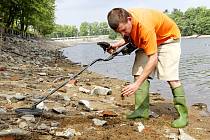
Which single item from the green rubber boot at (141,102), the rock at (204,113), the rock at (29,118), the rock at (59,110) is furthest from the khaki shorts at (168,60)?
the rock at (204,113)

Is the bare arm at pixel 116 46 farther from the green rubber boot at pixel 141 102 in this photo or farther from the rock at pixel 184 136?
the rock at pixel 184 136

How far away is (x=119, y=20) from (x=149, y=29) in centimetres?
58

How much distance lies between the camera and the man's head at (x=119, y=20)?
6.10 metres

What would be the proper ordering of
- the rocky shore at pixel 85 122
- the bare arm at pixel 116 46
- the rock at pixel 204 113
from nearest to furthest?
1. the rocky shore at pixel 85 122
2. the bare arm at pixel 116 46
3. the rock at pixel 204 113

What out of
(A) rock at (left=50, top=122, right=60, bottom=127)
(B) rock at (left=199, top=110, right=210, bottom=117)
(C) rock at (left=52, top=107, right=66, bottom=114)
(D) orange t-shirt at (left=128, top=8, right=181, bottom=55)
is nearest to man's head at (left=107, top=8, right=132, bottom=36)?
(D) orange t-shirt at (left=128, top=8, right=181, bottom=55)

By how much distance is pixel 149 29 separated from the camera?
21.1ft

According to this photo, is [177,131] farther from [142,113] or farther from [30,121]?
[30,121]

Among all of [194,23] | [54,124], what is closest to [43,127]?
[54,124]

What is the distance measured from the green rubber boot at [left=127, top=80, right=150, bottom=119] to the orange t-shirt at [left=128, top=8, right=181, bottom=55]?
0.92 meters

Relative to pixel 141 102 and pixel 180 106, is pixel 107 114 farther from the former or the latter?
pixel 180 106

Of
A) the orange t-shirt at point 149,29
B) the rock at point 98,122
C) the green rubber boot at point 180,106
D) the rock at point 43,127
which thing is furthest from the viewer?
the green rubber boot at point 180,106

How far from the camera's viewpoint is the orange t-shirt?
6.39 meters

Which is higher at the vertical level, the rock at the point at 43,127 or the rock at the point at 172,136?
A: the rock at the point at 43,127

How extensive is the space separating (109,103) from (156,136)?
3009mm
